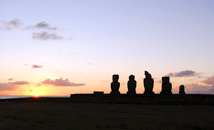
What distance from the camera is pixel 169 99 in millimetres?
24062

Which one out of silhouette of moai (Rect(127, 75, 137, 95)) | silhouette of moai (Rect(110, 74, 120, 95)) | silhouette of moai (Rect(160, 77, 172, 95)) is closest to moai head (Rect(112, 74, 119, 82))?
silhouette of moai (Rect(110, 74, 120, 95))

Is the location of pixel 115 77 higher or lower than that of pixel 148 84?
higher

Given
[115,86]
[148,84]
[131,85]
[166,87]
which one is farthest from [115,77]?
[166,87]

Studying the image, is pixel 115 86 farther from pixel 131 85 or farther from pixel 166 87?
pixel 166 87

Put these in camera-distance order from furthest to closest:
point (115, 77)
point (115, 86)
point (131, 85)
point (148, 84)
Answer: point (115, 77)
point (115, 86)
point (131, 85)
point (148, 84)

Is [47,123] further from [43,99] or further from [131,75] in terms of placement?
[131,75]

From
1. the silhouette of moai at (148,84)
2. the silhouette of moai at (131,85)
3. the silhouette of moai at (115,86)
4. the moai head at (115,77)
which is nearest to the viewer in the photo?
the silhouette of moai at (148,84)

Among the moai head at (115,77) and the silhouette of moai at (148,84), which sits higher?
the moai head at (115,77)

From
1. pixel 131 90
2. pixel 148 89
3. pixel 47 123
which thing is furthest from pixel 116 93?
pixel 47 123

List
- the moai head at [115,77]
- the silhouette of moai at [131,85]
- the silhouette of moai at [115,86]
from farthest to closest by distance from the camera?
the moai head at [115,77] < the silhouette of moai at [115,86] < the silhouette of moai at [131,85]

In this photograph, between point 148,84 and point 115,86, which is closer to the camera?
point 148,84

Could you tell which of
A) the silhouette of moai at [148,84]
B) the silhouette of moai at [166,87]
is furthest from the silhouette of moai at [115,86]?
the silhouette of moai at [166,87]

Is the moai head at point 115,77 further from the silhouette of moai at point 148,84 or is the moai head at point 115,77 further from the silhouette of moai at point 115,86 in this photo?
the silhouette of moai at point 148,84

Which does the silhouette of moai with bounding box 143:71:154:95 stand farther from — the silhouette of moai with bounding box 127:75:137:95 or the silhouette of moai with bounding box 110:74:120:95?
the silhouette of moai with bounding box 110:74:120:95
